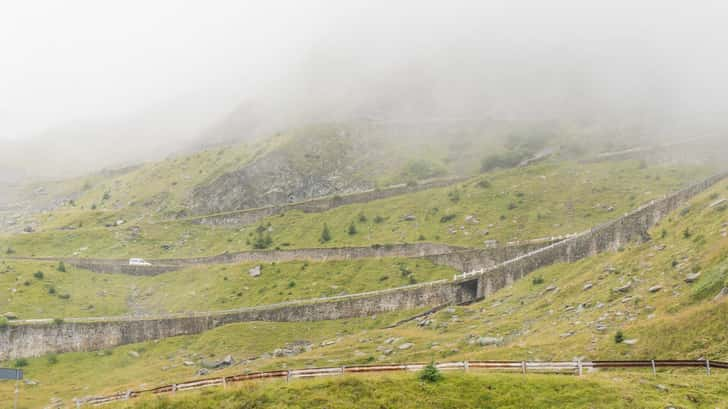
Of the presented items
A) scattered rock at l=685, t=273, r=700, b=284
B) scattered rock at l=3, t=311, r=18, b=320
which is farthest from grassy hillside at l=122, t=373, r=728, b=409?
scattered rock at l=3, t=311, r=18, b=320

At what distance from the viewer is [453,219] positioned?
307 feet

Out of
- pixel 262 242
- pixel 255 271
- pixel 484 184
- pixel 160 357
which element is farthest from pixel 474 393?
pixel 484 184

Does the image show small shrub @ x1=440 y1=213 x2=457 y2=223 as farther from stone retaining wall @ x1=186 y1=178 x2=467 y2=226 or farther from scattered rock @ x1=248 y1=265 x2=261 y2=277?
scattered rock @ x1=248 y1=265 x2=261 y2=277

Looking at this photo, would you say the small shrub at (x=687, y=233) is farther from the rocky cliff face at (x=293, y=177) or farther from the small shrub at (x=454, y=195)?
the rocky cliff face at (x=293, y=177)

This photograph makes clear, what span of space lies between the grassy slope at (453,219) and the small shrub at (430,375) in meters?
53.4

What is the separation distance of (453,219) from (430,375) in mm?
64489

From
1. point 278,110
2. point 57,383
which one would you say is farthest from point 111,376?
point 278,110

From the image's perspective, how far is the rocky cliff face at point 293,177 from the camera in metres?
129

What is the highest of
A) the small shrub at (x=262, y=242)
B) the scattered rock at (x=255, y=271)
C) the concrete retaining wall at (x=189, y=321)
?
the small shrub at (x=262, y=242)

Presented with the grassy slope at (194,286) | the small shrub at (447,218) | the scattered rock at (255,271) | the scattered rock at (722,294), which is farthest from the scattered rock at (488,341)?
the small shrub at (447,218)

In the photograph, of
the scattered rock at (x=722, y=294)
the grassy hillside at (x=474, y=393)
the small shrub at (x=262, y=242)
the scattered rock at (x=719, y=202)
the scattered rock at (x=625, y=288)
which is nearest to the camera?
the grassy hillside at (x=474, y=393)

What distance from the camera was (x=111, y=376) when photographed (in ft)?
189

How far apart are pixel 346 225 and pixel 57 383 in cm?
5267

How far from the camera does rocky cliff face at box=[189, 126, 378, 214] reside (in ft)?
423
